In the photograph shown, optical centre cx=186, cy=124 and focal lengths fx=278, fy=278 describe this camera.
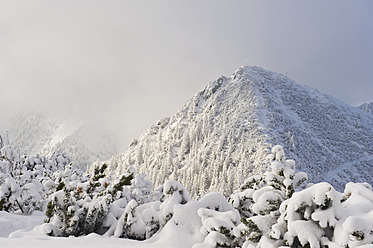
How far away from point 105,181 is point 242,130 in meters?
127

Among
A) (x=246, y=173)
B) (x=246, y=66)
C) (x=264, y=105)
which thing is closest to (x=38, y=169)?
(x=246, y=173)

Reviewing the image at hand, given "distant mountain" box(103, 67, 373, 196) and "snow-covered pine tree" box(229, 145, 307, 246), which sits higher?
"distant mountain" box(103, 67, 373, 196)

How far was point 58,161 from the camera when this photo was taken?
28797 millimetres

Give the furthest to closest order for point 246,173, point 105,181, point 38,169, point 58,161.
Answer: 1. point 246,173
2. point 58,161
3. point 38,169
4. point 105,181

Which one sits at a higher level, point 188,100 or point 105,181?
point 188,100

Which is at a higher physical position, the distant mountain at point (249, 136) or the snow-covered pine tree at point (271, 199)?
the distant mountain at point (249, 136)

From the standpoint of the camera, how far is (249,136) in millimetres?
125688

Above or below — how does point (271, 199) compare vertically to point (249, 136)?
below

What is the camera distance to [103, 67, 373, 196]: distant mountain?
365ft

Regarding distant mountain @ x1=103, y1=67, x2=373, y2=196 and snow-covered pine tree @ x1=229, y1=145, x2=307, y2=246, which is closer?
snow-covered pine tree @ x1=229, y1=145, x2=307, y2=246

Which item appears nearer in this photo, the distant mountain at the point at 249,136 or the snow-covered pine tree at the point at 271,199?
the snow-covered pine tree at the point at 271,199

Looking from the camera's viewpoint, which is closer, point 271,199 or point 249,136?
point 271,199

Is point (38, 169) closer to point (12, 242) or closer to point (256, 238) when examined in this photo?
point (12, 242)

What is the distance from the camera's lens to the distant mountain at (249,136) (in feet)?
365
